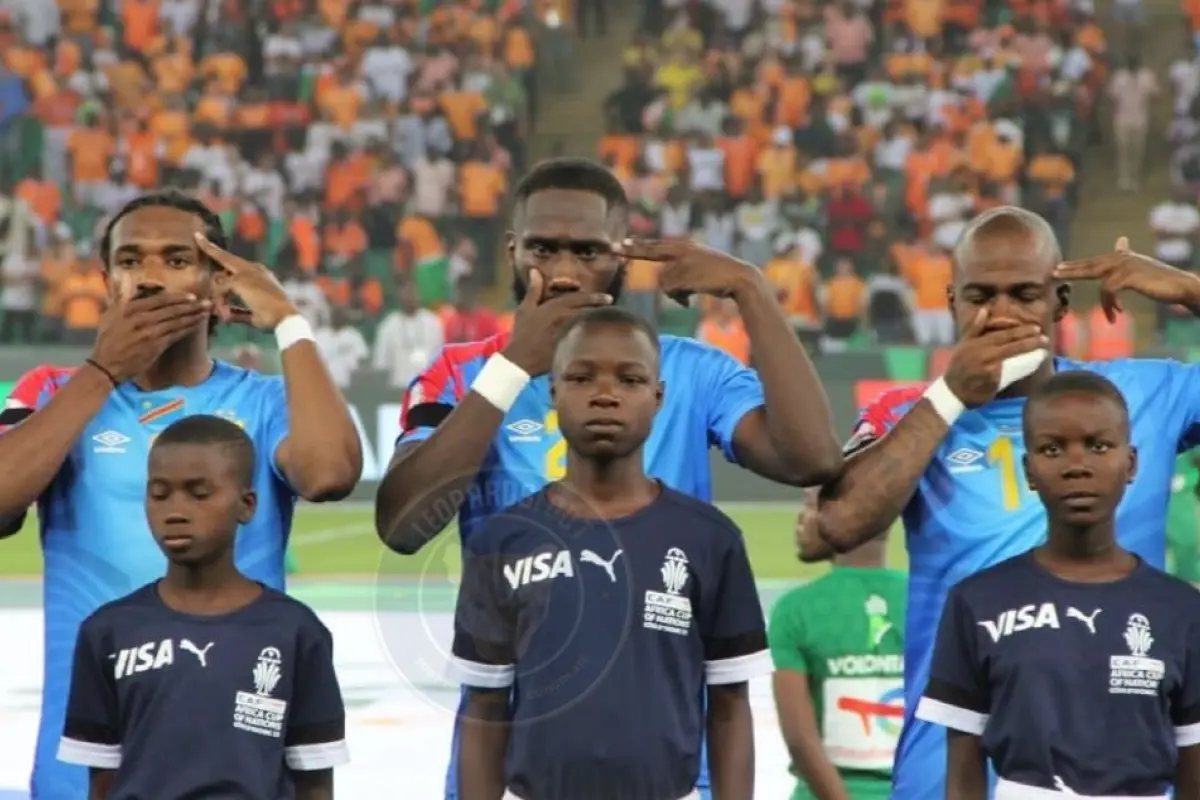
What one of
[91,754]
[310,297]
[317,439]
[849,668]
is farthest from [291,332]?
[310,297]

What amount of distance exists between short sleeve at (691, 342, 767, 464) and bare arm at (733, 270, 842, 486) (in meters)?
0.05

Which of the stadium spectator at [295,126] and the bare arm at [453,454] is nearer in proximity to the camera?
the bare arm at [453,454]

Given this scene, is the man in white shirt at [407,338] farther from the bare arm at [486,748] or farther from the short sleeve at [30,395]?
the bare arm at [486,748]

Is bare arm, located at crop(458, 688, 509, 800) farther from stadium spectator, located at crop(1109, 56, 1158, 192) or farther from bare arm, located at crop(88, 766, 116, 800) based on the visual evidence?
stadium spectator, located at crop(1109, 56, 1158, 192)

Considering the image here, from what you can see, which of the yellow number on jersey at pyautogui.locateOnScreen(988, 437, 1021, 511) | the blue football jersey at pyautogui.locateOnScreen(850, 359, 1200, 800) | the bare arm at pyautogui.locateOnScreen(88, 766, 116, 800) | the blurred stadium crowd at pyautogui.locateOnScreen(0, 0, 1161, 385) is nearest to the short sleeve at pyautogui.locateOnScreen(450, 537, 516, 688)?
the bare arm at pyautogui.locateOnScreen(88, 766, 116, 800)

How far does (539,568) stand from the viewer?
436 centimetres

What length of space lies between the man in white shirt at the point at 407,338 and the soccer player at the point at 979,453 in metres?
18.0

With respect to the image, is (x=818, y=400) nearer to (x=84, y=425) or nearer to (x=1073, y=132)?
(x=84, y=425)

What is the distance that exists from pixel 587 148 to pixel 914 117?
4.71 meters

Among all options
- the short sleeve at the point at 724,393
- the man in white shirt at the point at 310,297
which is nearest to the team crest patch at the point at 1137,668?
the short sleeve at the point at 724,393

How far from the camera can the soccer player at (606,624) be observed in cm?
425

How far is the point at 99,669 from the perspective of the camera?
4422 mm

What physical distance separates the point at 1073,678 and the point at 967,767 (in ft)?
0.95

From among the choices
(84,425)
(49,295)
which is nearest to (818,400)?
(84,425)
